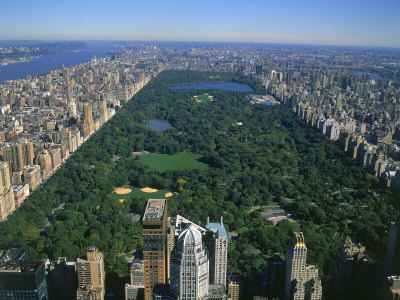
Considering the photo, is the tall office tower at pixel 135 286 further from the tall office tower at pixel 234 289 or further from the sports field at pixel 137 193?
the sports field at pixel 137 193

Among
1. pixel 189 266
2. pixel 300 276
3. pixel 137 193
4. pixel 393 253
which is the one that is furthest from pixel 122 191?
pixel 393 253

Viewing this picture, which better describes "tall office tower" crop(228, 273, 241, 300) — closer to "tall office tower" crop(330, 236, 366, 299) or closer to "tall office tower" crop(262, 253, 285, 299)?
"tall office tower" crop(262, 253, 285, 299)

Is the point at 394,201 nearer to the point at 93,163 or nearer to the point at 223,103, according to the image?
the point at 93,163

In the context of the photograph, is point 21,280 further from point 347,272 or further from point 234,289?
point 347,272

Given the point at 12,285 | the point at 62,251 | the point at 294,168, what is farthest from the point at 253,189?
the point at 12,285

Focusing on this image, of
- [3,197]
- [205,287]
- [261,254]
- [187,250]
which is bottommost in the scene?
[261,254]

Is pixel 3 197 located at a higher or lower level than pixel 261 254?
higher

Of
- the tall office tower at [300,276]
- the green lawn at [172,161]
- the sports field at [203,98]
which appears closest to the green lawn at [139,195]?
the green lawn at [172,161]
